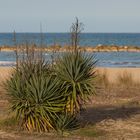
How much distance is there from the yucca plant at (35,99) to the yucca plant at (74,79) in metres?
0.23

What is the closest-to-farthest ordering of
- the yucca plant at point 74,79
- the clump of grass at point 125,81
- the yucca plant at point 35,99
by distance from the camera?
the yucca plant at point 35,99, the yucca plant at point 74,79, the clump of grass at point 125,81

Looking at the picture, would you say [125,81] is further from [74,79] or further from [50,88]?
[50,88]

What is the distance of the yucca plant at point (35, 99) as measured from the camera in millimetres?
13938

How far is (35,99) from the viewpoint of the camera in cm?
1392

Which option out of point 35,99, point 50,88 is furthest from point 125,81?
point 35,99

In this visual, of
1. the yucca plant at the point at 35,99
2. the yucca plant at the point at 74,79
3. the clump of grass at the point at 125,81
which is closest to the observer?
the yucca plant at the point at 35,99

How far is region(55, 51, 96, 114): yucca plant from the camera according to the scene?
47.4 feet

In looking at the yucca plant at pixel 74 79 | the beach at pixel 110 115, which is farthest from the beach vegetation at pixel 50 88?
the beach at pixel 110 115

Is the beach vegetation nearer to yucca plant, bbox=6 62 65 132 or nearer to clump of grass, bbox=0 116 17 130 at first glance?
yucca plant, bbox=6 62 65 132

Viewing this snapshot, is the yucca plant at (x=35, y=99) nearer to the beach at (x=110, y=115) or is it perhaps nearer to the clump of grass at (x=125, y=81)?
the beach at (x=110, y=115)

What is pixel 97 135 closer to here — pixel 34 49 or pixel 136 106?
pixel 34 49

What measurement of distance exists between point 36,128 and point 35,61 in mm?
1619

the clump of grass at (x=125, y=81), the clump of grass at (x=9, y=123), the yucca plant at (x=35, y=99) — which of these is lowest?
the clump of grass at (x=125, y=81)

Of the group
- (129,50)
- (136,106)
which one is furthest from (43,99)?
(129,50)
